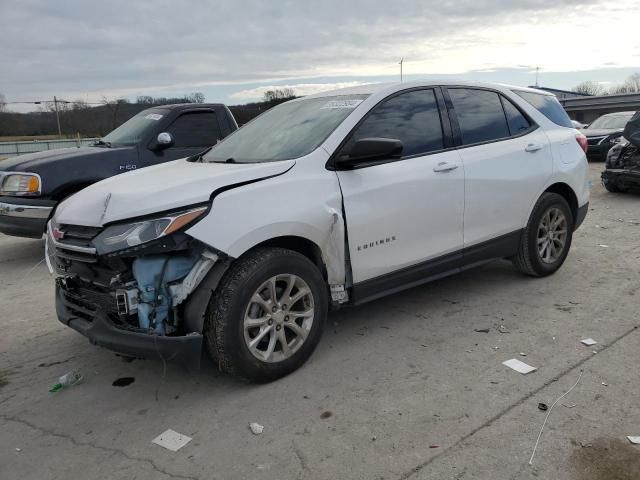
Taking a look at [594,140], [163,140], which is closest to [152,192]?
[163,140]

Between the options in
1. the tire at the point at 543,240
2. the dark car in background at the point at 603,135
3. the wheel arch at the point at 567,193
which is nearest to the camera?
the tire at the point at 543,240

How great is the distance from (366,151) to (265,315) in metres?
1.26

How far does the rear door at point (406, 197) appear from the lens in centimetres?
384

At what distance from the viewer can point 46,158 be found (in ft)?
22.6

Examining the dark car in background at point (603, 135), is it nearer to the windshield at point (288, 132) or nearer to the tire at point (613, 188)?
the tire at point (613, 188)

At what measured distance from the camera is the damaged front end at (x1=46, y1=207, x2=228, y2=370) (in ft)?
10.2

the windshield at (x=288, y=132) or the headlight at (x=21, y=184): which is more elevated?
the windshield at (x=288, y=132)

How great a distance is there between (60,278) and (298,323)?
1.62 m

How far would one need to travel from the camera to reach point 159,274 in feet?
10.5

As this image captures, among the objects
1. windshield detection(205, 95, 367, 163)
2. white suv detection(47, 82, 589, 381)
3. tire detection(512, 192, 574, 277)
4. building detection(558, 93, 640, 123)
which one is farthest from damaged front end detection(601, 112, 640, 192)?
building detection(558, 93, 640, 123)

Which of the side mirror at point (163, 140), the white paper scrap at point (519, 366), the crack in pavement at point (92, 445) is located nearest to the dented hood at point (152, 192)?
the crack in pavement at point (92, 445)

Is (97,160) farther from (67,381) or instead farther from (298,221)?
(298,221)

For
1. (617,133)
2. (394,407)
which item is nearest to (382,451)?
(394,407)

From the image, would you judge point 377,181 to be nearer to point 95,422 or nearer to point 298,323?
point 298,323
